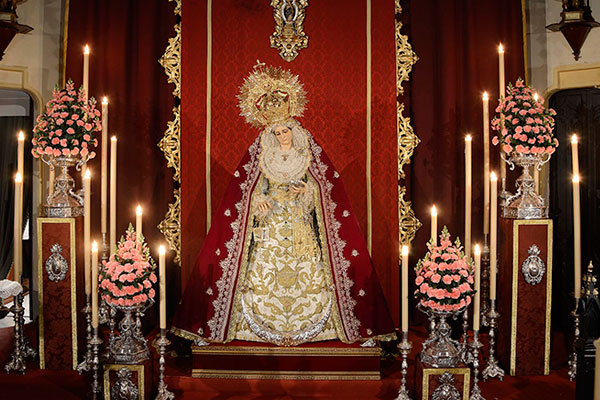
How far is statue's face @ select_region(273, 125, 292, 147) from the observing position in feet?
12.9

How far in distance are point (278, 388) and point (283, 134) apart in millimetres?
1595

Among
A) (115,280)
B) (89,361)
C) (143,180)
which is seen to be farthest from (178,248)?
(115,280)

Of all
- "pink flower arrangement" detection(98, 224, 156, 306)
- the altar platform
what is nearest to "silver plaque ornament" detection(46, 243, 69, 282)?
"pink flower arrangement" detection(98, 224, 156, 306)

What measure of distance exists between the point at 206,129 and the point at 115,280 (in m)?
1.89

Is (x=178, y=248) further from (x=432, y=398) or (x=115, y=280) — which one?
(x=432, y=398)

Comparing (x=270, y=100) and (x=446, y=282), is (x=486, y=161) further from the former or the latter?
(x=270, y=100)

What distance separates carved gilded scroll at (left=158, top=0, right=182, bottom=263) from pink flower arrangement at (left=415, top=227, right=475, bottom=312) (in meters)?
2.26

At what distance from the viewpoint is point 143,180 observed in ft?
15.5

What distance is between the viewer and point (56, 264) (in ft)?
12.5

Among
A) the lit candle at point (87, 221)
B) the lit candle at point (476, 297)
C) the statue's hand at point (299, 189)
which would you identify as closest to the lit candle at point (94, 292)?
the lit candle at point (87, 221)

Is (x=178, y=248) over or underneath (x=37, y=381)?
over

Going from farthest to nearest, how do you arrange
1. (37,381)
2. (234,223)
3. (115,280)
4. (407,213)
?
(407,213), (234,223), (37,381), (115,280)

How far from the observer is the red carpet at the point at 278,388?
345 cm

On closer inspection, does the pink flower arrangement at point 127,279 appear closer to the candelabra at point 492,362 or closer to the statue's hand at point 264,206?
the statue's hand at point 264,206
